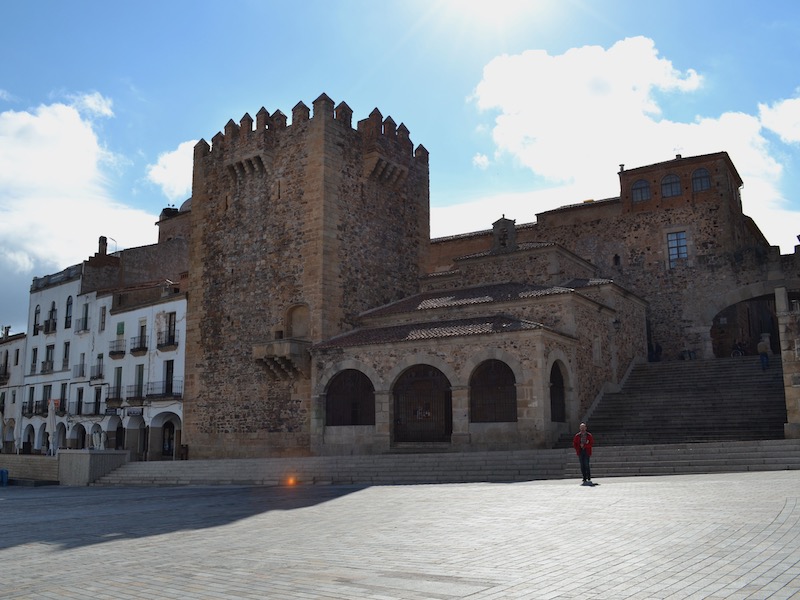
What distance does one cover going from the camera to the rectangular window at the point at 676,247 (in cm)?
2927

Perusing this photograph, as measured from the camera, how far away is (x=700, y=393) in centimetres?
2167

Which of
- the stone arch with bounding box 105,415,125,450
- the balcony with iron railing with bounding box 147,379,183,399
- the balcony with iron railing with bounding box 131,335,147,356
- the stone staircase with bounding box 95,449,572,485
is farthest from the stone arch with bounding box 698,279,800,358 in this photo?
the stone arch with bounding box 105,415,125,450

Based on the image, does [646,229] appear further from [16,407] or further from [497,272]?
[16,407]

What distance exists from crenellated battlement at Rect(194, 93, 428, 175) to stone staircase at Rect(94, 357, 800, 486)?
11907mm

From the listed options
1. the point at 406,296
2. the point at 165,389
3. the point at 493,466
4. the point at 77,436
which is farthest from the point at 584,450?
the point at 77,436

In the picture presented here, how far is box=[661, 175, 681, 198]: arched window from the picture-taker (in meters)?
29.7

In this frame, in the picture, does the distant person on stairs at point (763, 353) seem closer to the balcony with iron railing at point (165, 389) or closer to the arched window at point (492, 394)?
the arched window at point (492, 394)

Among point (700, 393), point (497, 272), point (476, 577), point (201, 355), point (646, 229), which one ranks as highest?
Result: point (646, 229)

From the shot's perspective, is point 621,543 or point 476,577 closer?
point 476,577

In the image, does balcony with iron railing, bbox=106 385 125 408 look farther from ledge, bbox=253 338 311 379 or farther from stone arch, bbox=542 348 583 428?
stone arch, bbox=542 348 583 428

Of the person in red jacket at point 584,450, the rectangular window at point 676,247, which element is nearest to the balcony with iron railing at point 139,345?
the rectangular window at point 676,247

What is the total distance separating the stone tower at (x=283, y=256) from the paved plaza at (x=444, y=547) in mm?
13165

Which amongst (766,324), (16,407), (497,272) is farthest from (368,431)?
(16,407)

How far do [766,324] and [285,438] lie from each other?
2476 cm
